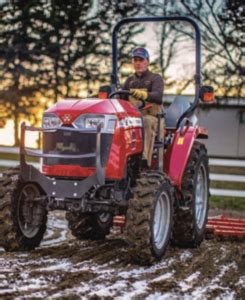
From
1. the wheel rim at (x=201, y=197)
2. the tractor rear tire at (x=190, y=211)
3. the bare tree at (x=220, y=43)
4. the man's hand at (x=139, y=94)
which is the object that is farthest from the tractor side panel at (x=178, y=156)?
the bare tree at (x=220, y=43)

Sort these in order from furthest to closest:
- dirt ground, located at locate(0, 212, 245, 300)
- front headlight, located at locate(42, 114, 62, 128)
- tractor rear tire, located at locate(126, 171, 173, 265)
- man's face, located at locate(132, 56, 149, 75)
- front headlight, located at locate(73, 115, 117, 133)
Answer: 1. man's face, located at locate(132, 56, 149, 75)
2. front headlight, located at locate(42, 114, 62, 128)
3. front headlight, located at locate(73, 115, 117, 133)
4. tractor rear tire, located at locate(126, 171, 173, 265)
5. dirt ground, located at locate(0, 212, 245, 300)

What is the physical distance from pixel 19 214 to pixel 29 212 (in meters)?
0.15

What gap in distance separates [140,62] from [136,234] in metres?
2.04

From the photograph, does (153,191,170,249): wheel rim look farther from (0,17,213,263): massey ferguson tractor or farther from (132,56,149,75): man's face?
(132,56,149,75): man's face

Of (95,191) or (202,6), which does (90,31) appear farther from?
(95,191)

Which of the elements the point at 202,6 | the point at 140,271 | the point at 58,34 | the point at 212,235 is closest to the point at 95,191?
the point at 140,271

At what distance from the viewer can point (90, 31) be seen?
1305 inches

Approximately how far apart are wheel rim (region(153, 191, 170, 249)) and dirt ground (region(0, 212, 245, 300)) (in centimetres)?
20

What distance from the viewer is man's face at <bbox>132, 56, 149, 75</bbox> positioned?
25.5ft

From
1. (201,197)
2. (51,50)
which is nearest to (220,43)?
(51,50)

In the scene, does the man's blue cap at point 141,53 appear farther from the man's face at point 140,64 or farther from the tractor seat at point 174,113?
the tractor seat at point 174,113

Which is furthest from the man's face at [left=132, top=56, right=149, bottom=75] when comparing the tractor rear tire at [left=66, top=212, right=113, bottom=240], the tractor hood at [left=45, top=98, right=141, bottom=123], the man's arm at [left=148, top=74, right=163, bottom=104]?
the tractor rear tire at [left=66, top=212, right=113, bottom=240]

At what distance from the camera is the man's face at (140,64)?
25.5 ft

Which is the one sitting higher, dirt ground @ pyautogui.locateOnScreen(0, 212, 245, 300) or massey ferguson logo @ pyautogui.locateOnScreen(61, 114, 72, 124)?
massey ferguson logo @ pyautogui.locateOnScreen(61, 114, 72, 124)
